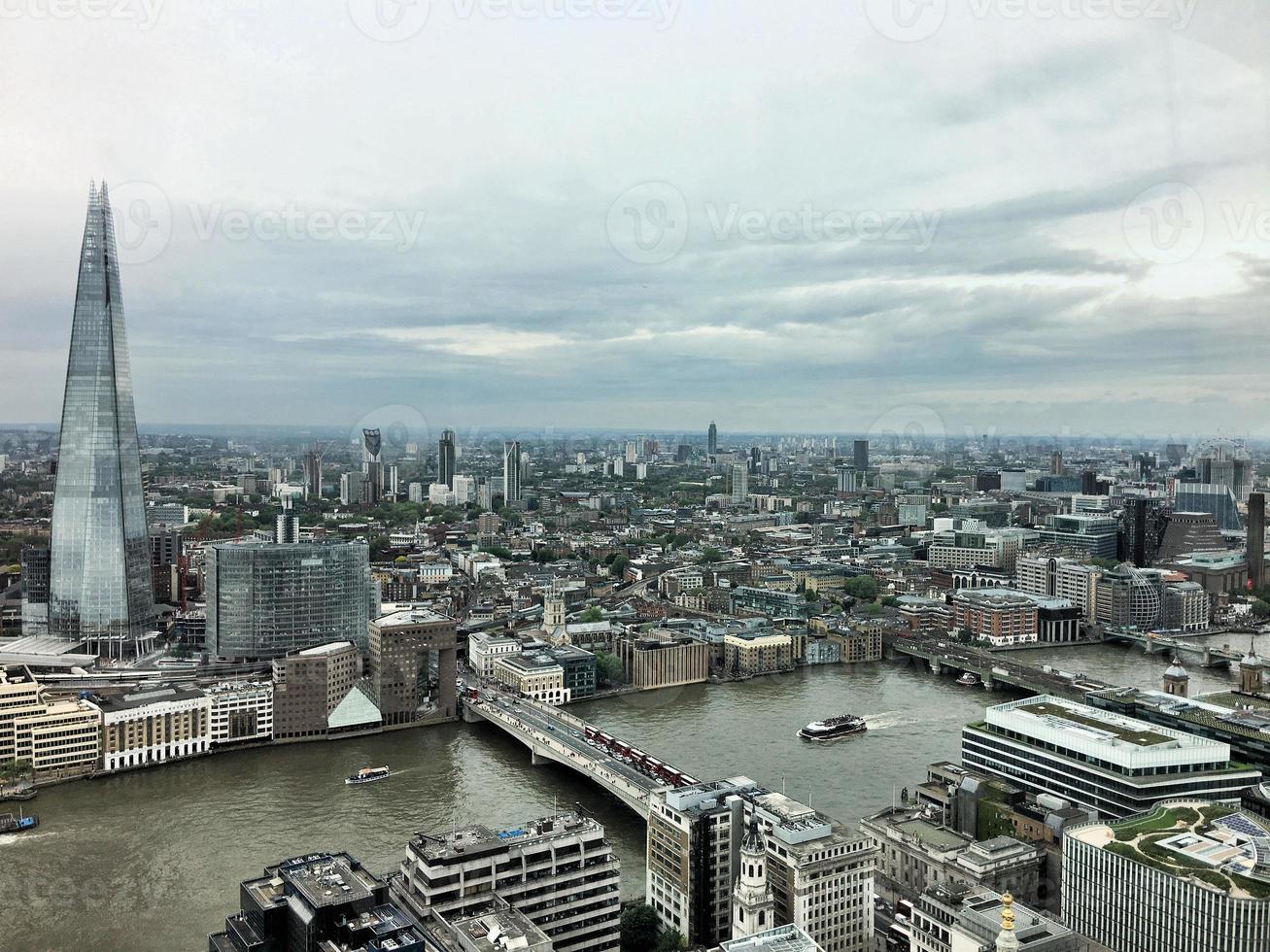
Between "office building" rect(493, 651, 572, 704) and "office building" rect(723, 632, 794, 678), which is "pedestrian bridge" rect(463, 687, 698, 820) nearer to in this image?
"office building" rect(493, 651, 572, 704)

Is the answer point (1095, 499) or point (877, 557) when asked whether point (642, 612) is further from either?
point (1095, 499)

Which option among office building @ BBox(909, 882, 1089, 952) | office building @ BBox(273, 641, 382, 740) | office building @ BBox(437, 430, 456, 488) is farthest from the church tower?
office building @ BBox(437, 430, 456, 488)

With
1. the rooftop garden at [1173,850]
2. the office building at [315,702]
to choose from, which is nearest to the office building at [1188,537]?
the rooftop garden at [1173,850]

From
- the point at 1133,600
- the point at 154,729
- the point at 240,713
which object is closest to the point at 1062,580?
the point at 1133,600

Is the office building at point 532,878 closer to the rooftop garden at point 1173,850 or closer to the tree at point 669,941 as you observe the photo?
the tree at point 669,941

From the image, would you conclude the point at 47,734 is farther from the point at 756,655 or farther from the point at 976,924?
the point at 756,655

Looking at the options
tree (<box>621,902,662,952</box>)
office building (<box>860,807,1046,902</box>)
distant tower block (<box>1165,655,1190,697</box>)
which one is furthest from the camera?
distant tower block (<box>1165,655,1190,697</box>)

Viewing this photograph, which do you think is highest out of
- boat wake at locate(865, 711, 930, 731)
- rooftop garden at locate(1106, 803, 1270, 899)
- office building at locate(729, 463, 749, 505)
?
office building at locate(729, 463, 749, 505)
